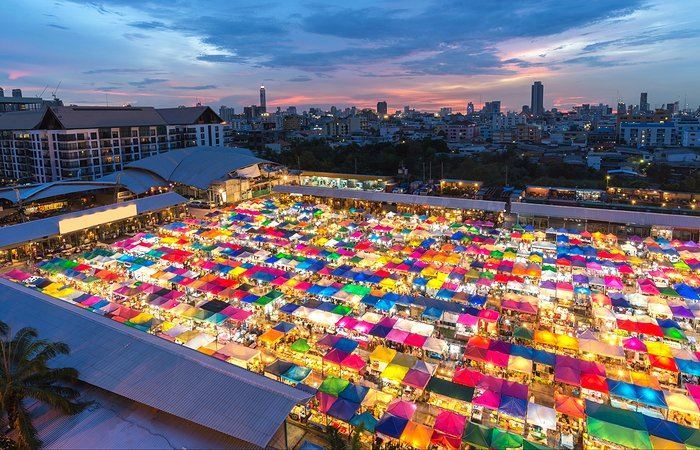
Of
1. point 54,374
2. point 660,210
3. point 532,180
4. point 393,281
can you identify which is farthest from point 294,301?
point 532,180

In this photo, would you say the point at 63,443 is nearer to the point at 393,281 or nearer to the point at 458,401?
the point at 458,401

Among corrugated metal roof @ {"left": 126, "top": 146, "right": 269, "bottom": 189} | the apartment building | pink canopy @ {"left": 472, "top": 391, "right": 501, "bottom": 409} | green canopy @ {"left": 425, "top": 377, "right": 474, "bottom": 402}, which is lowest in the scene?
pink canopy @ {"left": 472, "top": 391, "right": 501, "bottom": 409}

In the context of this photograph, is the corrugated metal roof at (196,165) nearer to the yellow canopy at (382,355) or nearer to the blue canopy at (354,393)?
the yellow canopy at (382,355)

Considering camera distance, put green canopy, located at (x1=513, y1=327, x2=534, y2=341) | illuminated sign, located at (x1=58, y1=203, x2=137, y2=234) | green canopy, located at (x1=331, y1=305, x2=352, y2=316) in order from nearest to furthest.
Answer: green canopy, located at (x1=513, y1=327, x2=534, y2=341), green canopy, located at (x1=331, y1=305, x2=352, y2=316), illuminated sign, located at (x1=58, y1=203, x2=137, y2=234)

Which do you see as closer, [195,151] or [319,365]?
[319,365]

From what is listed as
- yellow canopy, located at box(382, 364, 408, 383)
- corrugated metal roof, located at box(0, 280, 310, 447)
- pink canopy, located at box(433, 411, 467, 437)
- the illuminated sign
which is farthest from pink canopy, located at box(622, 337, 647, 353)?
the illuminated sign

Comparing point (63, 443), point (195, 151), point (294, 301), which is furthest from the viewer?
point (195, 151)

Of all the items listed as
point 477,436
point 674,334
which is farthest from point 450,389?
point 674,334

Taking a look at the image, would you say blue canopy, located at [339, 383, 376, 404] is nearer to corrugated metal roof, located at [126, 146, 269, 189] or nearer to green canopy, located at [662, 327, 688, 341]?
green canopy, located at [662, 327, 688, 341]

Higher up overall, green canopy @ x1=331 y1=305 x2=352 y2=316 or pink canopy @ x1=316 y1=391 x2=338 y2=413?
green canopy @ x1=331 y1=305 x2=352 y2=316
